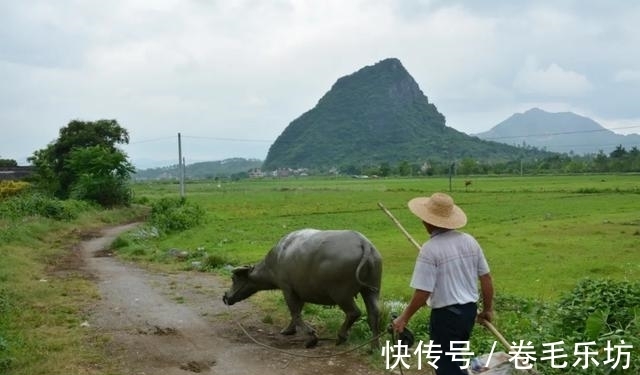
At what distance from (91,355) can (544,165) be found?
9824cm

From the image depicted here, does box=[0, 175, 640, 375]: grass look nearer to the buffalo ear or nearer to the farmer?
the buffalo ear

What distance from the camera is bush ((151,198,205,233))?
2788 centimetres

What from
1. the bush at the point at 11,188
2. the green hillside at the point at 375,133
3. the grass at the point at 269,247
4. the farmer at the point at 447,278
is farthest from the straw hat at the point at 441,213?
the green hillside at the point at 375,133

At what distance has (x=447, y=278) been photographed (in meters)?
5.19

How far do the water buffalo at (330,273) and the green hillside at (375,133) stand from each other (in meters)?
130

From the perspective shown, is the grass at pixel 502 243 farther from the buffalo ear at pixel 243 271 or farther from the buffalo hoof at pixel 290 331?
the buffalo ear at pixel 243 271

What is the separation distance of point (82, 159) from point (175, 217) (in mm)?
10358

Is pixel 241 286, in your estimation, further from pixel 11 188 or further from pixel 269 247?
pixel 11 188

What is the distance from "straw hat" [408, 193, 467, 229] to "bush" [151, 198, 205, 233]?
22722 millimetres

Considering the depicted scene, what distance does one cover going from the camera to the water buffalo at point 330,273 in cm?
807

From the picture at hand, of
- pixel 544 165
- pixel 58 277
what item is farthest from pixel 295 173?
pixel 58 277

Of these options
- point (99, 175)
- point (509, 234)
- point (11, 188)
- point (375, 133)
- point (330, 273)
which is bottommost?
point (509, 234)

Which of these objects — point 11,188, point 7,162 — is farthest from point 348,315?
point 7,162

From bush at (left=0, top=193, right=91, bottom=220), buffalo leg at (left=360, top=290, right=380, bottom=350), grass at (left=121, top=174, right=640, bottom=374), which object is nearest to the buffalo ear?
grass at (left=121, top=174, right=640, bottom=374)
